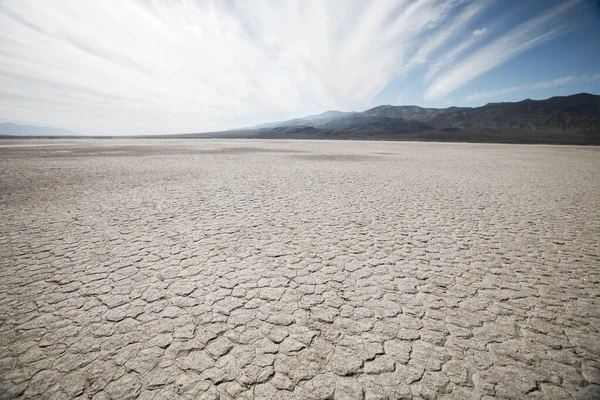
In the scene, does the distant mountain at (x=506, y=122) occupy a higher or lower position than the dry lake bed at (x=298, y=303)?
higher

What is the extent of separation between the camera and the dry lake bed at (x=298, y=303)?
1.96 metres

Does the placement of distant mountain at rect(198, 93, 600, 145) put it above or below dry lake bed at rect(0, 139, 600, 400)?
above

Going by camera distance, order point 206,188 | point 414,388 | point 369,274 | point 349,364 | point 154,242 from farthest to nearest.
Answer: point 206,188 → point 154,242 → point 369,274 → point 349,364 → point 414,388

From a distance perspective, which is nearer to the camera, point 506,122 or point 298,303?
point 298,303

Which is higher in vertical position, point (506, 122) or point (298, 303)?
point (506, 122)

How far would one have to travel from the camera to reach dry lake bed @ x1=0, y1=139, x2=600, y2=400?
1957 millimetres

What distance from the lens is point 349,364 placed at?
2090 mm

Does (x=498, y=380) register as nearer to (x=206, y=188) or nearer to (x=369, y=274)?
(x=369, y=274)

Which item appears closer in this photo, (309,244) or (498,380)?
(498,380)

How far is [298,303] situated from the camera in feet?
9.37

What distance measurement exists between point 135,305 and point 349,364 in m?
2.44

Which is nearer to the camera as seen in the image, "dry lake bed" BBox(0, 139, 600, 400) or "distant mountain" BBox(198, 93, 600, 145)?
"dry lake bed" BBox(0, 139, 600, 400)

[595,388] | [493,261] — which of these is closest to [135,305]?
[595,388]

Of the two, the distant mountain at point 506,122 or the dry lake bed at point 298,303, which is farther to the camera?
the distant mountain at point 506,122
